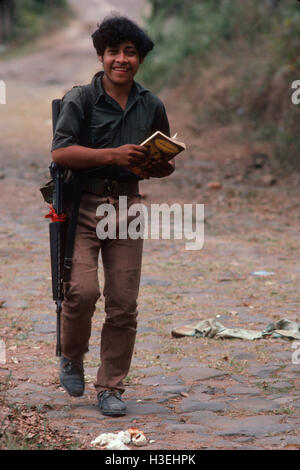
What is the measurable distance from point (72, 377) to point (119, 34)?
6.35ft

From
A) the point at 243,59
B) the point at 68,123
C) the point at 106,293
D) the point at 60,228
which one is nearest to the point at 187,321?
the point at 106,293

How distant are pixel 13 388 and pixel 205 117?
13217 millimetres

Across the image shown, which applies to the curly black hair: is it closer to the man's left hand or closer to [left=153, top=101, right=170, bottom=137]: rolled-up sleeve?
[left=153, top=101, right=170, bottom=137]: rolled-up sleeve

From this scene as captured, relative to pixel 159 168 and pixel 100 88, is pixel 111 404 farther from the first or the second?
pixel 100 88

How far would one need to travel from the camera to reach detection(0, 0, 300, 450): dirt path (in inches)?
177

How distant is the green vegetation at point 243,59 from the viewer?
14.8 metres

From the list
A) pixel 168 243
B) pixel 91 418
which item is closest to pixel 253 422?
→ pixel 91 418

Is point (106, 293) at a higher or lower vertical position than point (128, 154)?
lower

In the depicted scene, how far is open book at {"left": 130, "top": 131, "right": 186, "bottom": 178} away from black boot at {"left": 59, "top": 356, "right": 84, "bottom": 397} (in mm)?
1189

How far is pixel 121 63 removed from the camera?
15.0 ft

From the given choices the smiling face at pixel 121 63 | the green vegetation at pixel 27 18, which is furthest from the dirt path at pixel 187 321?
the green vegetation at pixel 27 18

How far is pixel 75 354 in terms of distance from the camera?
4.84m

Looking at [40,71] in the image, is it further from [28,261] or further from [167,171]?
[167,171]

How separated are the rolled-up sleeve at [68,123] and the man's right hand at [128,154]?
0.82ft
